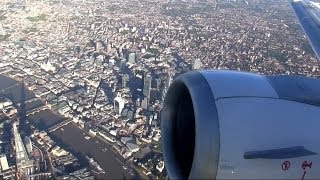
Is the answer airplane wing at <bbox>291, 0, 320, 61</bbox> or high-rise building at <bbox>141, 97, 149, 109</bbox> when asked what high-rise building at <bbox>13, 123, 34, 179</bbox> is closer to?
high-rise building at <bbox>141, 97, 149, 109</bbox>

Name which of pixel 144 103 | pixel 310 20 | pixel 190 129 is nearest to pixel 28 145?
pixel 144 103

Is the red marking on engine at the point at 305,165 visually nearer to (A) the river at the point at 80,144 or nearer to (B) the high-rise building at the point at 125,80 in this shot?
(A) the river at the point at 80,144

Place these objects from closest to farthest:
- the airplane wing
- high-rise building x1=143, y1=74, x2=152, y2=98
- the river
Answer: the airplane wing, the river, high-rise building x1=143, y1=74, x2=152, y2=98

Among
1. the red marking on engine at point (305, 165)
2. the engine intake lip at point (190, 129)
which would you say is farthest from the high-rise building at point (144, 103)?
the red marking on engine at point (305, 165)

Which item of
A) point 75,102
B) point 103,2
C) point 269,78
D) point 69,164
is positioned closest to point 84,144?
point 69,164

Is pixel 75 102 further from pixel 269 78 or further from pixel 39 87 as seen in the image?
pixel 269 78

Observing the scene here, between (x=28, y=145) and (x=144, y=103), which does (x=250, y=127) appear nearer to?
(x=28, y=145)

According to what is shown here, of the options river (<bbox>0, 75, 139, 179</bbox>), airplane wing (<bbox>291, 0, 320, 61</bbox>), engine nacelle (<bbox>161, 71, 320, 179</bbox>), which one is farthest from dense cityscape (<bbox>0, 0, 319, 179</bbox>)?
engine nacelle (<bbox>161, 71, 320, 179</bbox>)
